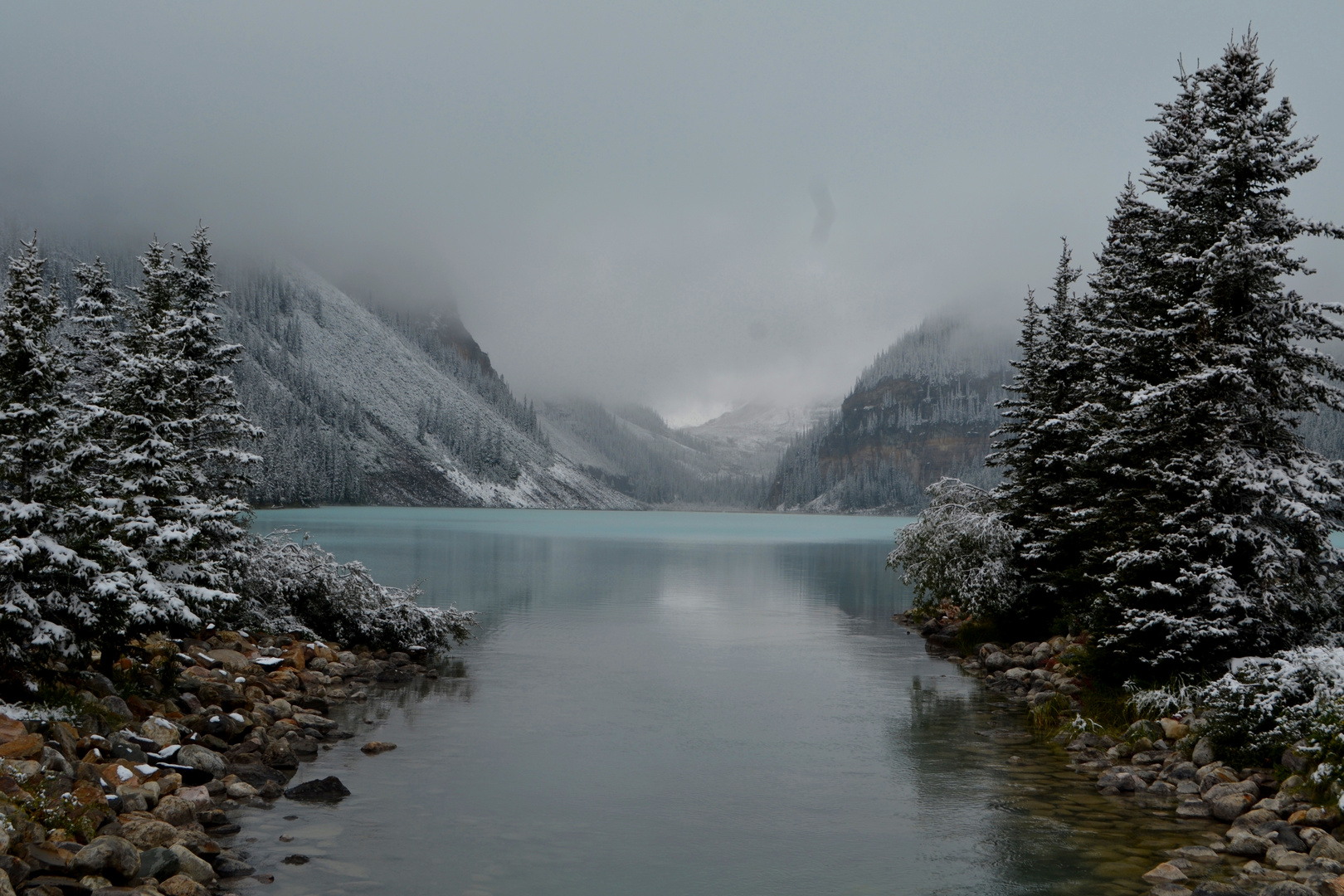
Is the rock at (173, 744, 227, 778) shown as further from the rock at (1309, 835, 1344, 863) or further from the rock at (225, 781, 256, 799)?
the rock at (1309, 835, 1344, 863)

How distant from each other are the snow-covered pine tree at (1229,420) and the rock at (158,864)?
696 inches

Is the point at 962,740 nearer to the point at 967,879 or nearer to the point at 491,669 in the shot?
the point at 967,879

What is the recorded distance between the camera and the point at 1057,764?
60.5 feet

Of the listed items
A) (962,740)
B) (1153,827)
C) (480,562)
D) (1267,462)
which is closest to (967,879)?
(1153,827)

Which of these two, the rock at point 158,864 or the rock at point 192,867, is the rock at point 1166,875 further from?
the rock at point 158,864

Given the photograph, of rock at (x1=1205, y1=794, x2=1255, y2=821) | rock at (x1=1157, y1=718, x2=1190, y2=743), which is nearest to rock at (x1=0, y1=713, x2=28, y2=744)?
rock at (x1=1205, y1=794, x2=1255, y2=821)

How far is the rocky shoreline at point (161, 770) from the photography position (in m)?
10.5

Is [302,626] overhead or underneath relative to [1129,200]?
underneath

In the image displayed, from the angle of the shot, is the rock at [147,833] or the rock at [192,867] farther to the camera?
the rock at [147,833]

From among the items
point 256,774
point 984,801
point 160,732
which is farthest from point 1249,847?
point 160,732

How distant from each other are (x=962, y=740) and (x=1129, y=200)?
652 inches

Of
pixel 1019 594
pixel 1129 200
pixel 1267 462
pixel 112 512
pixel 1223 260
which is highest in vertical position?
pixel 1129 200

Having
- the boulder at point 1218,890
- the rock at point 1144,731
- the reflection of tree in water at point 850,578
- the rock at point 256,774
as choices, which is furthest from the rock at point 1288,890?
the reflection of tree in water at point 850,578

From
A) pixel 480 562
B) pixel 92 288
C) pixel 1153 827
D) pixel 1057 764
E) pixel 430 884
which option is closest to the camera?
pixel 430 884
